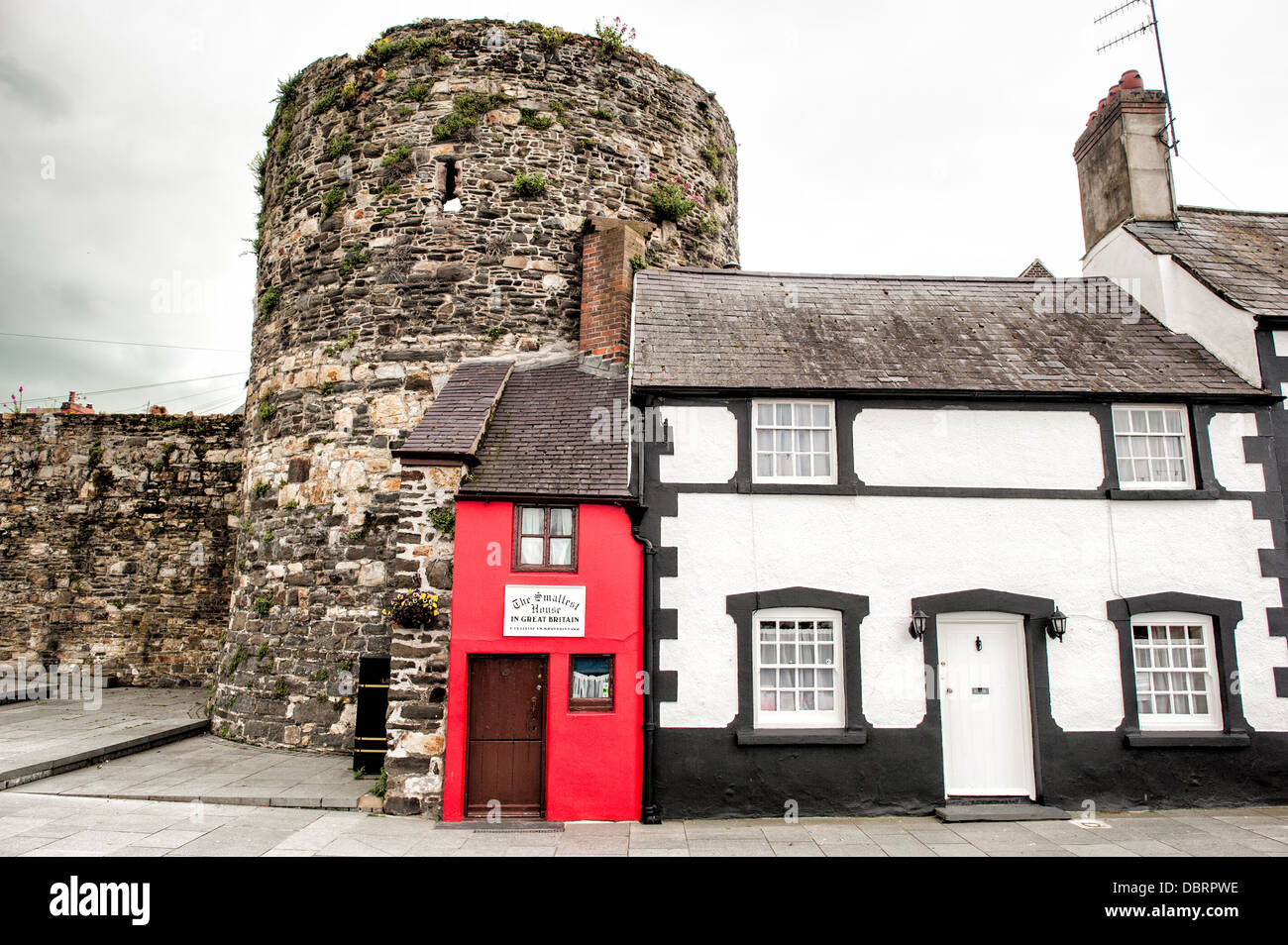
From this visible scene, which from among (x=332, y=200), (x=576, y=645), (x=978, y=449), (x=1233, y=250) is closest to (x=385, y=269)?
(x=332, y=200)

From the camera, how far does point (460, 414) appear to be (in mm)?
10023

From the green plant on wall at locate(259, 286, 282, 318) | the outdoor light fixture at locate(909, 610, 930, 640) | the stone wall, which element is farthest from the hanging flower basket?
the stone wall

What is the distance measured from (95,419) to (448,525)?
12784 mm

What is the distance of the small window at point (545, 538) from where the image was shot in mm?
8898

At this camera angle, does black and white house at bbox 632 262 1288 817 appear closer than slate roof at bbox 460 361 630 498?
Yes

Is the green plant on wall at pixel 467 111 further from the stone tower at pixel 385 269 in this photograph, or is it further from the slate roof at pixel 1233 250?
the slate roof at pixel 1233 250

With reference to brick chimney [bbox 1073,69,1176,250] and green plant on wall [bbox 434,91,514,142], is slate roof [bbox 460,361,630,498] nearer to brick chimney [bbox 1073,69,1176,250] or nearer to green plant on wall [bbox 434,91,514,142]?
green plant on wall [bbox 434,91,514,142]

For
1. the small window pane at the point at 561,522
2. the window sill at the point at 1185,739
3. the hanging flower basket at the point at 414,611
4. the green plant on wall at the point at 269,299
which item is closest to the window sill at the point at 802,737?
the small window pane at the point at 561,522

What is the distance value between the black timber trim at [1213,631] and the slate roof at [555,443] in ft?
21.2

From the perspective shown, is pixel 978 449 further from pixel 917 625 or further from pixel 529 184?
pixel 529 184

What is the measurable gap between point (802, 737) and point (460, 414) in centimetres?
611

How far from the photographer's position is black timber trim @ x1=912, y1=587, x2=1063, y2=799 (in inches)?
349

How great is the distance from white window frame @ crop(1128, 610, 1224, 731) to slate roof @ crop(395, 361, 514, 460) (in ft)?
28.9

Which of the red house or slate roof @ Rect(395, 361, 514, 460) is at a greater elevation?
slate roof @ Rect(395, 361, 514, 460)
